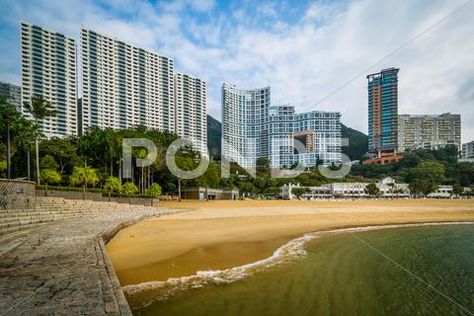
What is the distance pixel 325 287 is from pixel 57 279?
545 centimetres

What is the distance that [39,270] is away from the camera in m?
5.22

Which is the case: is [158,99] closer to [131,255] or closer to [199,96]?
[199,96]

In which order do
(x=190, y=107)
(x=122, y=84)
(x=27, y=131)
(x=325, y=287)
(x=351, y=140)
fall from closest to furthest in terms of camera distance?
(x=325, y=287)
(x=27, y=131)
(x=122, y=84)
(x=190, y=107)
(x=351, y=140)

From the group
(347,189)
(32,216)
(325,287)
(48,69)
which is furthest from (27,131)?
(347,189)

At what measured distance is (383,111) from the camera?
127 meters

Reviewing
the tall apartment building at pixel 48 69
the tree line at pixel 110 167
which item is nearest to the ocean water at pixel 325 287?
the tree line at pixel 110 167

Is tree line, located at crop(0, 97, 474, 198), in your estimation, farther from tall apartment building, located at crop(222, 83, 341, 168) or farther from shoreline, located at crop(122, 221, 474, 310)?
shoreline, located at crop(122, 221, 474, 310)

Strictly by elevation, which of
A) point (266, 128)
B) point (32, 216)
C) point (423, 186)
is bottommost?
point (423, 186)

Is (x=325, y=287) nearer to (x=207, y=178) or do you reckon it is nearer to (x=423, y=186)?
(x=207, y=178)

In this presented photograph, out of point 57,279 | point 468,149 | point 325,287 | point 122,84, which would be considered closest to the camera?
point 57,279

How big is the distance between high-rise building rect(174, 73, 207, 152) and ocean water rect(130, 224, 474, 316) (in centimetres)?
6159

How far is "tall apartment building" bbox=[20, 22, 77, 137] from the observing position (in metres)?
49.1

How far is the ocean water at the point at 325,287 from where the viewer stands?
566 cm

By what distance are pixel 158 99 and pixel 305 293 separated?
63.8 meters
